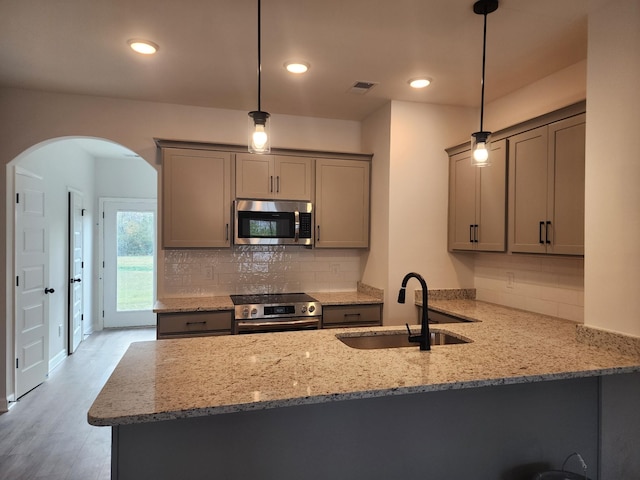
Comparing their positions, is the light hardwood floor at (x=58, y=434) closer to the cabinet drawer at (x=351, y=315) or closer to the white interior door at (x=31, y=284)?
the white interior door at (x=31, y=284)

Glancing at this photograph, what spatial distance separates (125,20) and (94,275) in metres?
5.25

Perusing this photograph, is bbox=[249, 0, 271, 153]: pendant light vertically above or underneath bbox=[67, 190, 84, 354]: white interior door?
above

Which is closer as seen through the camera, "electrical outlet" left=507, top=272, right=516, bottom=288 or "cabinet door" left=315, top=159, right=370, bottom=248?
"electrical outlet" left=507, top=272, right=516, bottom=288

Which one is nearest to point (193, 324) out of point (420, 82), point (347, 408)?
point (347, 408)

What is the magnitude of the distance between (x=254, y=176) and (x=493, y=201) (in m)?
2.00

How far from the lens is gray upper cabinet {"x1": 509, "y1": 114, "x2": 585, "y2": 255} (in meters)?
2.50

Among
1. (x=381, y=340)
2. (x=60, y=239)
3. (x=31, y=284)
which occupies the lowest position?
(x=381, y=340)

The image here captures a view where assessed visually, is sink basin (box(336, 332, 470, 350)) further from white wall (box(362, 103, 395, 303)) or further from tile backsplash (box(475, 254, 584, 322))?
white wall (box(362, 103, 395, 303))

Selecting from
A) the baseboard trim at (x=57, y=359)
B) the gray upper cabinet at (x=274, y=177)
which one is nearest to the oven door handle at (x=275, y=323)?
the gray upper cabinet at (x=274, y=177)

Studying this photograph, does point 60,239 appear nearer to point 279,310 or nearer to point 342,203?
point 279,310

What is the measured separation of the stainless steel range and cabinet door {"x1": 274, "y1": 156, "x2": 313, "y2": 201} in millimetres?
960

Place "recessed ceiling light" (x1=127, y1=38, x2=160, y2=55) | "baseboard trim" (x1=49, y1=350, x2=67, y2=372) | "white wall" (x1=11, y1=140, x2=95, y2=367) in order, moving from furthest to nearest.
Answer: "baseboard trim" (x1=49, y1=350, x2=67, y2=372), "white wall" (x1=11, y1=140, x2=95, y2=367), "recessed ceiling light" (x1=127, y1=38, x2=160, y2=55)

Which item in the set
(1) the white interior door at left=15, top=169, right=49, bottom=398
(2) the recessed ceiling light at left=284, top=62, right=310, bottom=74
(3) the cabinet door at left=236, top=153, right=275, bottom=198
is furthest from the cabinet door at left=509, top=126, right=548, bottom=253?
(1) the white interior door at left=15, top=169, right=49, bottom=398

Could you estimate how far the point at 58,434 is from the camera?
318 centimetres
